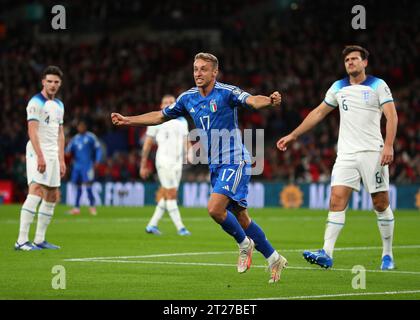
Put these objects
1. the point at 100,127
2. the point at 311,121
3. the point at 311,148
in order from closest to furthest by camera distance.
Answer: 1. the point at 311,121
2. the point at 311,148
3. the point at 100,127

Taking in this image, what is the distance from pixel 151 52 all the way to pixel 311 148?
12.2 metres

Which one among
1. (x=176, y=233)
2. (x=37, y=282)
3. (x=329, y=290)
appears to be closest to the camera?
(x=329, y=290)

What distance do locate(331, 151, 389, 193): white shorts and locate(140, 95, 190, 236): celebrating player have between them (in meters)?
7.14

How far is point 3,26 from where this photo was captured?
1713 inches

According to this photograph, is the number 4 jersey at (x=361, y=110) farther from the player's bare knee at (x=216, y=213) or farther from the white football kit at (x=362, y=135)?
the player's bare knee at (x=216, y=213)

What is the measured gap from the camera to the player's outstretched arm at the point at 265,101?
9.84 metres

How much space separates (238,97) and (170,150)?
8927mm

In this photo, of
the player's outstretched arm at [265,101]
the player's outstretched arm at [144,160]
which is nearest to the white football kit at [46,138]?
the player's outstretched arm at [144,160]

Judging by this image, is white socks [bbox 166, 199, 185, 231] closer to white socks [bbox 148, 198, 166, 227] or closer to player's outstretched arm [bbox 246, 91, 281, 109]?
white socks [bbox 148, 198, 166, 227]

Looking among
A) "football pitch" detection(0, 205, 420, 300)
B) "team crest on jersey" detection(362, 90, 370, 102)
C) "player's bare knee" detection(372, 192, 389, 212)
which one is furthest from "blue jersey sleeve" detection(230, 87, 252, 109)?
"player's bare knee" detection(372, 192, 389, 212)

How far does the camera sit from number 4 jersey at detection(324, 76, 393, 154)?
11953 mm

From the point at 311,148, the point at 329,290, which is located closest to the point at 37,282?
the point at 329,290
